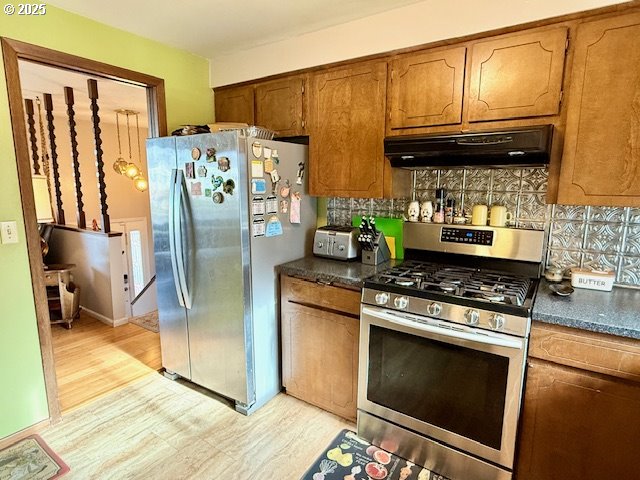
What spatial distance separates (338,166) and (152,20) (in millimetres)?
1418

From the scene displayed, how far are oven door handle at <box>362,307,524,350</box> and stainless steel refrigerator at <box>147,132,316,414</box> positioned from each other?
2.41 ft

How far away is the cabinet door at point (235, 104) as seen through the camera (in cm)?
271

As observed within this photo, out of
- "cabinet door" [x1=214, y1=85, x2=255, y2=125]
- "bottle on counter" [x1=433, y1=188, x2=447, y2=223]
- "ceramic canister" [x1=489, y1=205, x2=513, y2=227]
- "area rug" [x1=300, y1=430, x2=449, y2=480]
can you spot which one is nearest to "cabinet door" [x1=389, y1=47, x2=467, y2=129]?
"bottle on counter" [x1=433, y1=188, x2=447, y2=223]

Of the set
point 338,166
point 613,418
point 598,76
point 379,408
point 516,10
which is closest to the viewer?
point 613,418

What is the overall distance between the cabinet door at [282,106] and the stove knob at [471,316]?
157 centimetres

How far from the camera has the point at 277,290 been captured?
2322mm

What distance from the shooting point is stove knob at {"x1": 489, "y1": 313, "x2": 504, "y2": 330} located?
1.50m

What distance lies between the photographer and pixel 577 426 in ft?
4.75

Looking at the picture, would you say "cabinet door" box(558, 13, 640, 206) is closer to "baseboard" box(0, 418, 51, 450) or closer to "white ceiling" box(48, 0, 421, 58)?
"white ceiling" box(48, 0, 421, 58)

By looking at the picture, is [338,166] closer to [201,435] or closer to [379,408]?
[379,408]

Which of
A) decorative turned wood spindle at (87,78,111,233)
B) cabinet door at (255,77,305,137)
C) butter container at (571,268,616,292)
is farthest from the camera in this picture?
decorative turned wood spindle at (87,78,111,233)

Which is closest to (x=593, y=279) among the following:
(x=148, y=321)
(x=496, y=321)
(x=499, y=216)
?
(x=499, y=216)

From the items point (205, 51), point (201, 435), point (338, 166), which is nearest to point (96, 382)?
point (201, 435)

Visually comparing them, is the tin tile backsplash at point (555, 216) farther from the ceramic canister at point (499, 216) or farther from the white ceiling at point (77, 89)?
the white ceiling at point (77, 89)
